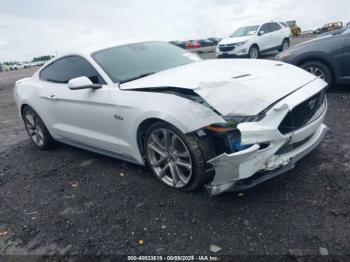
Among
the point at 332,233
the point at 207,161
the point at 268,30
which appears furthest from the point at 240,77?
the point at 268,30

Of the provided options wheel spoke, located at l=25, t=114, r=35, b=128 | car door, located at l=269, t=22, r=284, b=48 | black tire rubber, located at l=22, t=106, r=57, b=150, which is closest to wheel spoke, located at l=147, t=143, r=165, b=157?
black tire rubber, located at l=22, t=106, r=57, b=150

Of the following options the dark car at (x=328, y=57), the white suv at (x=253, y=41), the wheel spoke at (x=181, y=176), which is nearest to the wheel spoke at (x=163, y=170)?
the wheel spoke at (x=181, y=176)

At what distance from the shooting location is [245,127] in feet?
8.69

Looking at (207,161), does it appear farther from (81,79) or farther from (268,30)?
(268,30)

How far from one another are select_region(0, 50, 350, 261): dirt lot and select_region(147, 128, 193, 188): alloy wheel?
0.16 m

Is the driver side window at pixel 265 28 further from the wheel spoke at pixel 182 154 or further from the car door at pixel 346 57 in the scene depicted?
the wheel spoke at pixel 182 154

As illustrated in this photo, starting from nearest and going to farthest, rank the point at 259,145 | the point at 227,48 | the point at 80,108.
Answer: the point at 259,145
the point at 80,108
the point at 227,48

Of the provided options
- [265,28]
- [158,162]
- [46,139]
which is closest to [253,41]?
[265,28]

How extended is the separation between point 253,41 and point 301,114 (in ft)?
41.3

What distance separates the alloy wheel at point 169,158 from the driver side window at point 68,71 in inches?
42.6

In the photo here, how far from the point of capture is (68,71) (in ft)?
14.7

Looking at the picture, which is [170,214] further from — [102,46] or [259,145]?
[102,46]

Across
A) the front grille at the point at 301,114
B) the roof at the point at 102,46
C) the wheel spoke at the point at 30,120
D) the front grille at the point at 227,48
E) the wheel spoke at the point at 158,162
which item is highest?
the roof at the point at 102,46

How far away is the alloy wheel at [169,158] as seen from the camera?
3150 millimetres
